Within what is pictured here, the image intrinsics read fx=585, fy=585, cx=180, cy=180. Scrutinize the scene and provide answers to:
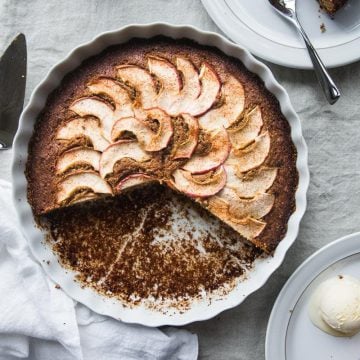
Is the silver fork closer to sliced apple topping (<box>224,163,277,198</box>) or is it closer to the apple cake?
the apple cake

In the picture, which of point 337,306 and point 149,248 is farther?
point 149,248

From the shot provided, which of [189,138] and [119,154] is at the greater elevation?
[189,138]

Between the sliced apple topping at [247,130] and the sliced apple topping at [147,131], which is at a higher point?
the sliced apple topping at [247,130]

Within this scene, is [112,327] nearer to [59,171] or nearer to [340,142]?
[59,171]

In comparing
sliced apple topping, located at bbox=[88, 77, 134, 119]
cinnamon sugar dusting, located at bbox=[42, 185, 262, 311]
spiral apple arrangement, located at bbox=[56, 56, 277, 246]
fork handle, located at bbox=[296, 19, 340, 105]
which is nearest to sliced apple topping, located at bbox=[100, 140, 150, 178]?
spiral apple arrangement, located at bbox=[56, 56, 277, 246]

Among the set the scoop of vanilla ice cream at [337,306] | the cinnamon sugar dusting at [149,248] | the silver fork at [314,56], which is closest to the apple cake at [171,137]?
the cinnamon sugar dusting at [149,248]

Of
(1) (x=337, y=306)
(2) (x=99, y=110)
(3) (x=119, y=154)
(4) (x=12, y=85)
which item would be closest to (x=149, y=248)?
(3) (x=119, y=154)

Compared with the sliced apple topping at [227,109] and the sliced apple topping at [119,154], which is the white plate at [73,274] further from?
the sliced apple topping at [119,154]

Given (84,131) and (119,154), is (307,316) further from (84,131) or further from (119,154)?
(84,131)
